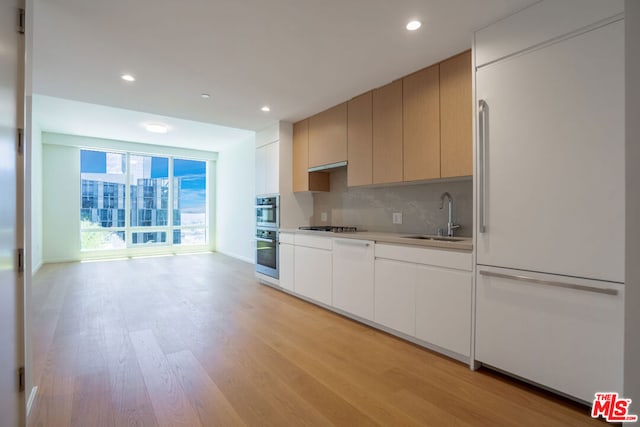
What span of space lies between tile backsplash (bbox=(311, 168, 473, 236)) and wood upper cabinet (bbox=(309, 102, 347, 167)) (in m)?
0.40

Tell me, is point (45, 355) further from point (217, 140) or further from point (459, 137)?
point (217, 140)

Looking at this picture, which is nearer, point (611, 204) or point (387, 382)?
point (611, 204)

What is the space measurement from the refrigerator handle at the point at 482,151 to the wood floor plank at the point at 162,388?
217 centimetres

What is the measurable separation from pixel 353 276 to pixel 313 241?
0.76 meters

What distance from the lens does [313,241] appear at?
3.72 metres

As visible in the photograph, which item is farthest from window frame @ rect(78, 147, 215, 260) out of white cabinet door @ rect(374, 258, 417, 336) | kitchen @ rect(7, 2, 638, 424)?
white cabinet door @ rect(374, 258, 417, 336)

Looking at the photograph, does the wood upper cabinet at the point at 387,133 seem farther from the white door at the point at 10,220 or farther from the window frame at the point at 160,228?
the window frame at the point at 160,228

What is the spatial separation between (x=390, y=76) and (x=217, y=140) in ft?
17.0

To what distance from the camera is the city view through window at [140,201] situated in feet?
23.5

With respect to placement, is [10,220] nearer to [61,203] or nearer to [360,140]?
[360,140]

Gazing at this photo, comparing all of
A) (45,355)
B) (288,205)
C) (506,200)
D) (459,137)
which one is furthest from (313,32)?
(45,355)

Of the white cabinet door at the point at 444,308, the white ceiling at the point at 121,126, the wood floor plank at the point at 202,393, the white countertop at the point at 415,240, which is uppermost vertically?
the white ceiling at the point at 121,126

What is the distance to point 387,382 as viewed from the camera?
2.04 meters

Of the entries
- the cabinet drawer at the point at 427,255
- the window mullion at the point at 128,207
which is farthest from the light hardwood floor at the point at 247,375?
the window mullion at the point at 128,207
